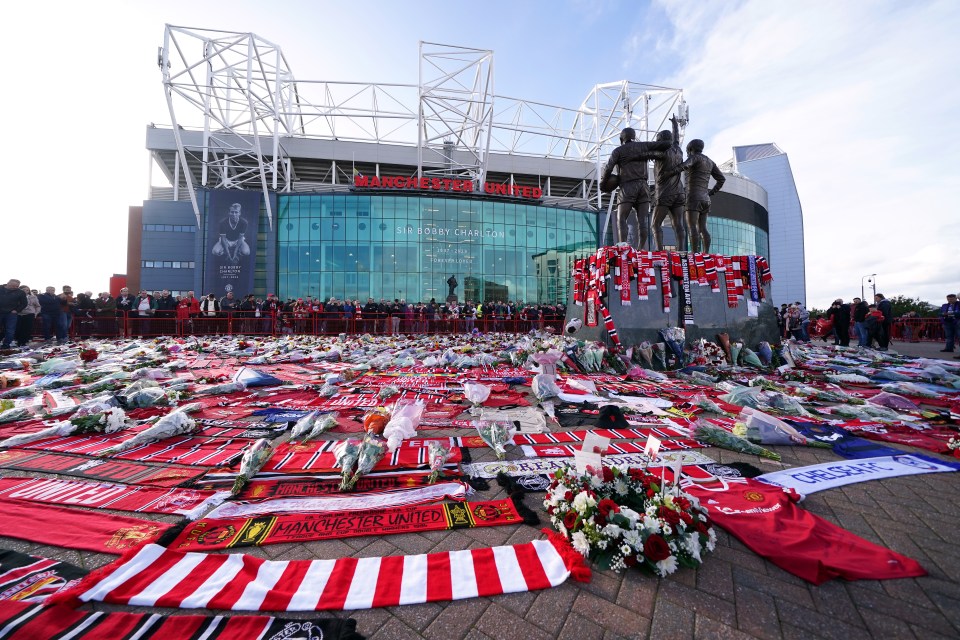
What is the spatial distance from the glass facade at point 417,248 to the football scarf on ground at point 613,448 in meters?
32.6

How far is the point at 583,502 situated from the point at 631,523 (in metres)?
0.27

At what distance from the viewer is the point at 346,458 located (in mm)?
3191

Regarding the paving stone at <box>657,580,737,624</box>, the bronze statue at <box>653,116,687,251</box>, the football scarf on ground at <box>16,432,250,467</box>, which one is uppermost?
the bronze statue at <box>653,116,687,251</box>

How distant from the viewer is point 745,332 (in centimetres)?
970

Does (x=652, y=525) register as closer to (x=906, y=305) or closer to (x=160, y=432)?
(x=160, y=432)

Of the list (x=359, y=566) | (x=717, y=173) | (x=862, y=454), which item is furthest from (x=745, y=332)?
(x=359, y=566)

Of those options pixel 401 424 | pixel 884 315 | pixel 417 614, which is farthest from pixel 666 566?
pixel 884 315

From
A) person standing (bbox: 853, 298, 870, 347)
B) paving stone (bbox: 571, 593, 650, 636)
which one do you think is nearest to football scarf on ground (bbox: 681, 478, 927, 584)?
paving stone (bbox: 571, 593, 650, 636)

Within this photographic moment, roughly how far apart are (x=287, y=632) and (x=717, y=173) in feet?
42.8

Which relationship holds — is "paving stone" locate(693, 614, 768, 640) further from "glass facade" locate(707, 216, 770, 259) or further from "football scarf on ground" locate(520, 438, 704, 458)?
"glass facade" locate(707, 216, 770, 259)

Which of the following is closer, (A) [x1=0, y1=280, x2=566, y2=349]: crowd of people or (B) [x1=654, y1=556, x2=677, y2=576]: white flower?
(B) [x1=654, y1=556, x2=677, y2=576]: white flower

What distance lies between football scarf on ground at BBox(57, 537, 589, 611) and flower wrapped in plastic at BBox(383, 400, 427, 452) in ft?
5.70

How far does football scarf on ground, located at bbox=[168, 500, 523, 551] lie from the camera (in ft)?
7.36

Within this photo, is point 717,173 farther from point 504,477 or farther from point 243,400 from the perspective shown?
point 243,400
